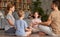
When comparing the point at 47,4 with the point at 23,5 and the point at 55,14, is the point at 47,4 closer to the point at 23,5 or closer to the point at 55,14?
the point at 23,5

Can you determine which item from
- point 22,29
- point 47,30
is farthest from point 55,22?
point 22,29

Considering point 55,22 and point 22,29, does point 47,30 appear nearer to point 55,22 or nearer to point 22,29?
point 55,22

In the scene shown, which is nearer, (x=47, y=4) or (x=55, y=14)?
(x=55, y=14)

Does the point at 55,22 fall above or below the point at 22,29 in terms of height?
above

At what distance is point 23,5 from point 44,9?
77 centimetres

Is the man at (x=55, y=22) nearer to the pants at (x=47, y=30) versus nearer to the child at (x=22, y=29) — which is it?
the pants at (x=47, y=30)

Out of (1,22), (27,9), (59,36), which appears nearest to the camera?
(59,36)

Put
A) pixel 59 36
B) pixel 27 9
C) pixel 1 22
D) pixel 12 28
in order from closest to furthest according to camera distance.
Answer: pixel 59 36, pixel 12 28, pixel 1 22, pixel 27 9

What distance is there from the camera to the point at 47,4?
32.2ft

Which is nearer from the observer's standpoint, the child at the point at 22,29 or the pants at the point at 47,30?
the child at the point at 22,29

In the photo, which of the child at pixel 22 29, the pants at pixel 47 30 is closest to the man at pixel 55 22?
the pants at pixel 47 30

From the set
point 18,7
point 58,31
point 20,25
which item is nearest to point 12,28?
point 20,25

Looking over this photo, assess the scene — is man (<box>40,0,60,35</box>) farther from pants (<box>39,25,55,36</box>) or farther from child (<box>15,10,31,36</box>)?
child (<box>15,10,31,36</box>)

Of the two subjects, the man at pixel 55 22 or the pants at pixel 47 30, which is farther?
the pants at pixel 47 30
